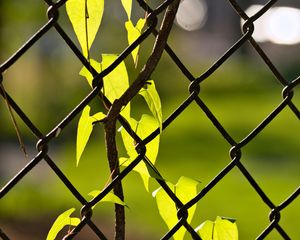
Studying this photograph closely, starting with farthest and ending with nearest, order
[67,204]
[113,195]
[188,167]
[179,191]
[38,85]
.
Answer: [38,85] < [188,167] < [67,204] < [179,191] < [113,195]

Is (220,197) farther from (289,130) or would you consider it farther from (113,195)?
(113,195)

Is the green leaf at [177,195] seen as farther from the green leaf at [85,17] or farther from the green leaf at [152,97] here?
the green leaf at [85,17]

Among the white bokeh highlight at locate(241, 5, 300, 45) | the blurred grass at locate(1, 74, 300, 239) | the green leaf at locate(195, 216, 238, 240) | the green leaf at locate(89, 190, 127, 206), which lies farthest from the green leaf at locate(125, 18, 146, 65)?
the white bokeh highlight at locate(241, 5, 300, 45)

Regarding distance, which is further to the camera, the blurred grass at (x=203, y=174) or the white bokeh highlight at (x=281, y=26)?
the white bokeh highlight at (x=281, y=26)

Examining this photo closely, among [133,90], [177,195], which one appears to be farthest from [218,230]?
[133,90]

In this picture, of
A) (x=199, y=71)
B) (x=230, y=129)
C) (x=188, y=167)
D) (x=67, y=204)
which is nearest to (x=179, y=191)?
(x=67, y=204)

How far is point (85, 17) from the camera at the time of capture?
1265 mm

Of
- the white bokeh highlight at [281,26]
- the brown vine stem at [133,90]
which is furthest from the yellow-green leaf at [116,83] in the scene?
the white bokeh highlight at [281,26]

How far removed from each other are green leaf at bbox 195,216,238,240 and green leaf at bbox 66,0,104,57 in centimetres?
40

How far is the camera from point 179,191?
143cm

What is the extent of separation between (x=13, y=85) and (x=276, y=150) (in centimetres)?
530

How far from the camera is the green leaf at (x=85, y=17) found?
1.26 meters

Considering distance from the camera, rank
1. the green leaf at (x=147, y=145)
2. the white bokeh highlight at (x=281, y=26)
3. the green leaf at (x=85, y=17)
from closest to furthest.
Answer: the green leaf at (x=85, y=17) < the green leaf at (x=147, y=145) < the white bokeh highlight at (x=281, y=26)

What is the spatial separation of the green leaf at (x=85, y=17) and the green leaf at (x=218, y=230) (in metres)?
0.40
